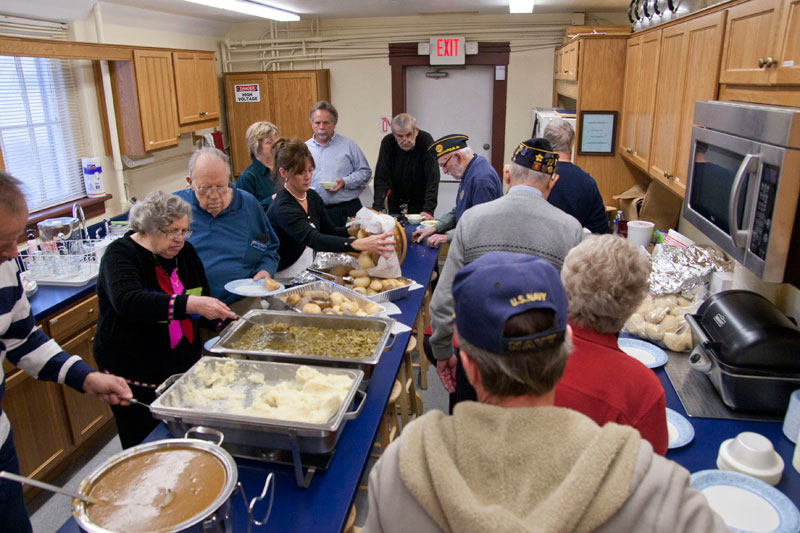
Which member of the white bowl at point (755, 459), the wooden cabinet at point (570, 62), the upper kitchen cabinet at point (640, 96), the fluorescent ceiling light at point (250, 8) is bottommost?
the white bowl at point (755, 459)

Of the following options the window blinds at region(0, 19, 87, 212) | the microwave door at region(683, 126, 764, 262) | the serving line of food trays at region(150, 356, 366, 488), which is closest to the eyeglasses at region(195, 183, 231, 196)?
the serving line of food trays at region(150, 356, 366, 488)

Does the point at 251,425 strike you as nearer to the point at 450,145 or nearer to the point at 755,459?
the point at 755,459

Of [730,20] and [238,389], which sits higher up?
[730,20]

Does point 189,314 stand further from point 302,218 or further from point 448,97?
point 448,97

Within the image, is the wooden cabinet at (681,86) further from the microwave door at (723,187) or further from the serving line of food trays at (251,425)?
the serving line of food trays at (251,425)

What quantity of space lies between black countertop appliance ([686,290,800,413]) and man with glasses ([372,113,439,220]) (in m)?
2.95

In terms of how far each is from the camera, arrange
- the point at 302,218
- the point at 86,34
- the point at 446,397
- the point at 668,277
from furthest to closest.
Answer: the point at 86,34 < the point at 446,397 < the point at 302,218 < the point at 668,277

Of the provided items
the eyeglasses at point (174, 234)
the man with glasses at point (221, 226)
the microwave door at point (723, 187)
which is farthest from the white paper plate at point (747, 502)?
the man with glasses at point (221, 226)

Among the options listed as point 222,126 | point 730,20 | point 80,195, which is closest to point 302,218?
point 730,20

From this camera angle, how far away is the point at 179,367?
220cm

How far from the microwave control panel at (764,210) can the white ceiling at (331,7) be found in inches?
156

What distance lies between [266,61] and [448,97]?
2.21m

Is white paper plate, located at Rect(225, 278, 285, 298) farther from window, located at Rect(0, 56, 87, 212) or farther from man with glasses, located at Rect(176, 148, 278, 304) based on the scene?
window, located at Rect(0, 56, 87, 212)

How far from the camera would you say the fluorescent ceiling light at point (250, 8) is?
4.11 m
